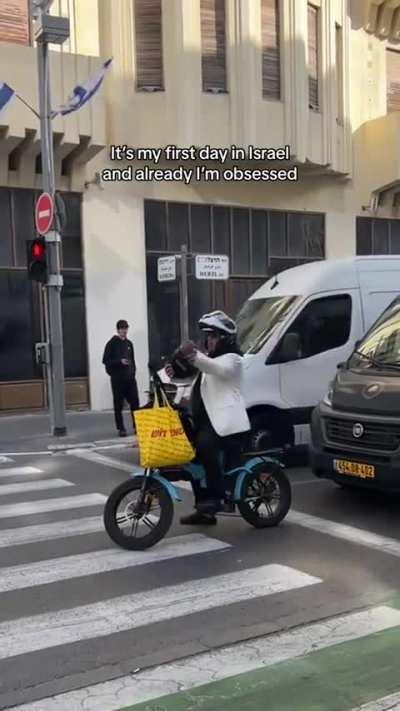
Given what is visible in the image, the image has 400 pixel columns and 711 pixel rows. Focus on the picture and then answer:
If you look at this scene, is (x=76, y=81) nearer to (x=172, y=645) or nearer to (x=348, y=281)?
(x=348, y=281)

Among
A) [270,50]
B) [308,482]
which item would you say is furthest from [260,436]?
[270,50]

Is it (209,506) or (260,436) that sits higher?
(260,436)

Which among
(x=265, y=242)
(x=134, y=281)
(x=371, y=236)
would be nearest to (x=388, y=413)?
(x=134, y=281)

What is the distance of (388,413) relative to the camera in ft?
21.9

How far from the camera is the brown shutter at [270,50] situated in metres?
17.1

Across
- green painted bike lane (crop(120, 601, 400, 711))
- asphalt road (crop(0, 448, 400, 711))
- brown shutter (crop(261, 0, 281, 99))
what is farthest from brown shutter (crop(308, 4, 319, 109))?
green painted bike lane (crop(120, 601, 400, 711))

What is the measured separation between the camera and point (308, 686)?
3.86 meters

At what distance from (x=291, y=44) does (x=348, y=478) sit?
1289 centimetres

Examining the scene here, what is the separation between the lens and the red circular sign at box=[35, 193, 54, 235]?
486 inches

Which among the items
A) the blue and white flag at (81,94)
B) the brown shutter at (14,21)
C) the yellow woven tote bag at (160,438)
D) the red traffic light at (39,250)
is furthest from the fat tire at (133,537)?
the brown shutter at (14,21)

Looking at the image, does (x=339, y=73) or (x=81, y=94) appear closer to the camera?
(x=81, y=94)

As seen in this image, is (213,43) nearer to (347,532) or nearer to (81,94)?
(81,94)

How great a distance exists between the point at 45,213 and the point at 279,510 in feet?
24.1

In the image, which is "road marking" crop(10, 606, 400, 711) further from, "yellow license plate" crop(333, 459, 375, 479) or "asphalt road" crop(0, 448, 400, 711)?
"yellow license plate" crop(333, 459, 375, 479)
